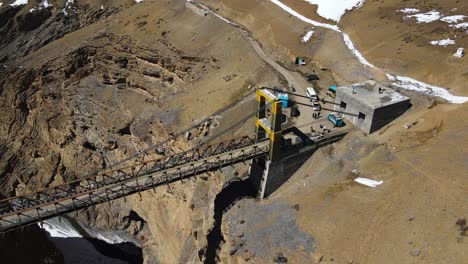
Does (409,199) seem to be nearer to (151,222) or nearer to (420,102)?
(420,102)

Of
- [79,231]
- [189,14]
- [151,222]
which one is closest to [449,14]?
[189,14]

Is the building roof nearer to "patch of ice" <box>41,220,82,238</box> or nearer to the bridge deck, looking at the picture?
the bridge deck

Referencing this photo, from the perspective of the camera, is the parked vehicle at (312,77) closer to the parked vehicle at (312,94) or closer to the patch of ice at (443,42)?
the parked vehicle at (312,94)

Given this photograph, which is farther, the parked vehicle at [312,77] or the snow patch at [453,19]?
the snow patch at [453,19]

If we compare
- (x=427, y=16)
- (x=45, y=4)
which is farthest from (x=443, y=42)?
(x=45, y=4)

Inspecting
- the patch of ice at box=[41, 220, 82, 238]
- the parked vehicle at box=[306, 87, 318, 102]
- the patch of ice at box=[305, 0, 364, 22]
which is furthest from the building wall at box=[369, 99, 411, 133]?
the patch of ice at box=[41, 220, 82, 238]

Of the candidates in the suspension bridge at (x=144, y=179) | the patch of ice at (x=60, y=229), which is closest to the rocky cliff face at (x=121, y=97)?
the patch of ice at (x=60, y=229)
